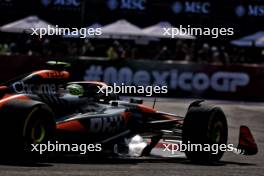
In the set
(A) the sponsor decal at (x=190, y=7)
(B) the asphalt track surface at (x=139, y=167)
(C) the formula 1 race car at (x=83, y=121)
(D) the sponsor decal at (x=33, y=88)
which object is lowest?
(B) the asphalt track surface at (x=139, y=167)

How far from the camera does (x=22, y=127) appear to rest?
27.5 feet

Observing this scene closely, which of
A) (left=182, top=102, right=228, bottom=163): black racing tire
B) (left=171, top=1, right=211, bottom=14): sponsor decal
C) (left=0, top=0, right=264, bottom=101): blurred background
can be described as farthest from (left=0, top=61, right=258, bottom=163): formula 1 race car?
(left=171, top=1, right=211, bottom=14): sponsor decal

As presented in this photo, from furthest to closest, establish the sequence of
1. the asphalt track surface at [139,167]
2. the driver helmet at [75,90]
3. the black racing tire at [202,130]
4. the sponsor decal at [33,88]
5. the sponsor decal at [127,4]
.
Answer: the sponsor decal at [127,4]
the driver helmet at [75,90]
the black racing tire at [202,130]
the sponsor decal at [33,88]
the asphalt track surface at [139,167]

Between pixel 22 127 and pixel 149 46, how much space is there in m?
29.0

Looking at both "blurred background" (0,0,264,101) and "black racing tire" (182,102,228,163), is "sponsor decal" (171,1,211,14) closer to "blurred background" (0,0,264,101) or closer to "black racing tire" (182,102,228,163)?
"blurred background" (0,0,264,101)

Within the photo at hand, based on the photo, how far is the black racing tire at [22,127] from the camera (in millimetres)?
8359

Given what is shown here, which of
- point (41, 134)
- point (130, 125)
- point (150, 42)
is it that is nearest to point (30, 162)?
point (41, 134)

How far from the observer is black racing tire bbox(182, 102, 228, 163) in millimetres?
9727

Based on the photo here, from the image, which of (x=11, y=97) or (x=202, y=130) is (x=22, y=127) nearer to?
(x=11, y=97)

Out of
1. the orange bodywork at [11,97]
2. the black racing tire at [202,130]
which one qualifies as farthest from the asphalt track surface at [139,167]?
the orange bodywork at [11,97]

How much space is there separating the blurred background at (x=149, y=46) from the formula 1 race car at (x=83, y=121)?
11681mm

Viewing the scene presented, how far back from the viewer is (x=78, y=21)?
130ft

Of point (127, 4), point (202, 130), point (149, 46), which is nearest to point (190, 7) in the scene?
point (127, 4)

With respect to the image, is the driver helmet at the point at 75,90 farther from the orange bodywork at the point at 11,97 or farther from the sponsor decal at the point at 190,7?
the sponsor decal at the point at 190,7
